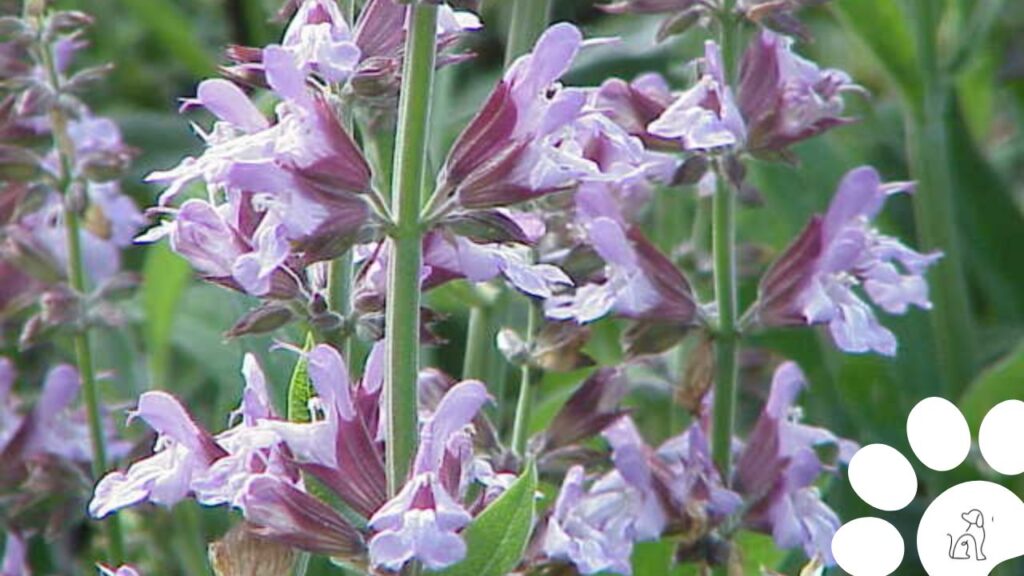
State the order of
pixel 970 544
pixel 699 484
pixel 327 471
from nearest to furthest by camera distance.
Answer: pixel 970 544
pixel 327 471
pixel 699 484

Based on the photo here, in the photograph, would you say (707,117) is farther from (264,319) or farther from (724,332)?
(264,319)

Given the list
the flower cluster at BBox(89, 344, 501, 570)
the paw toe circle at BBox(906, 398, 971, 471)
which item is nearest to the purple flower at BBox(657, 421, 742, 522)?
the flower cluster at BBox(89, 344, 501, 570)

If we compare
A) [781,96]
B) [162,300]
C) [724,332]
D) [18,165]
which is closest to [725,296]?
[724,332]

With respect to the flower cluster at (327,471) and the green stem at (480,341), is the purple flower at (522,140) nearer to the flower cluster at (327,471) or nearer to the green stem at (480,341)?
the flower cluster at (327,471)

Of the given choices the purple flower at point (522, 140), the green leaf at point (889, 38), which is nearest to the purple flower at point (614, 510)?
the purple flower at point (522, 140)

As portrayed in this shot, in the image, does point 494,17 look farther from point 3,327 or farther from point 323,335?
point 323,335

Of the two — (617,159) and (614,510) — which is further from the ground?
(617,159)

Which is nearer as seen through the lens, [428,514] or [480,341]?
[428,514]
